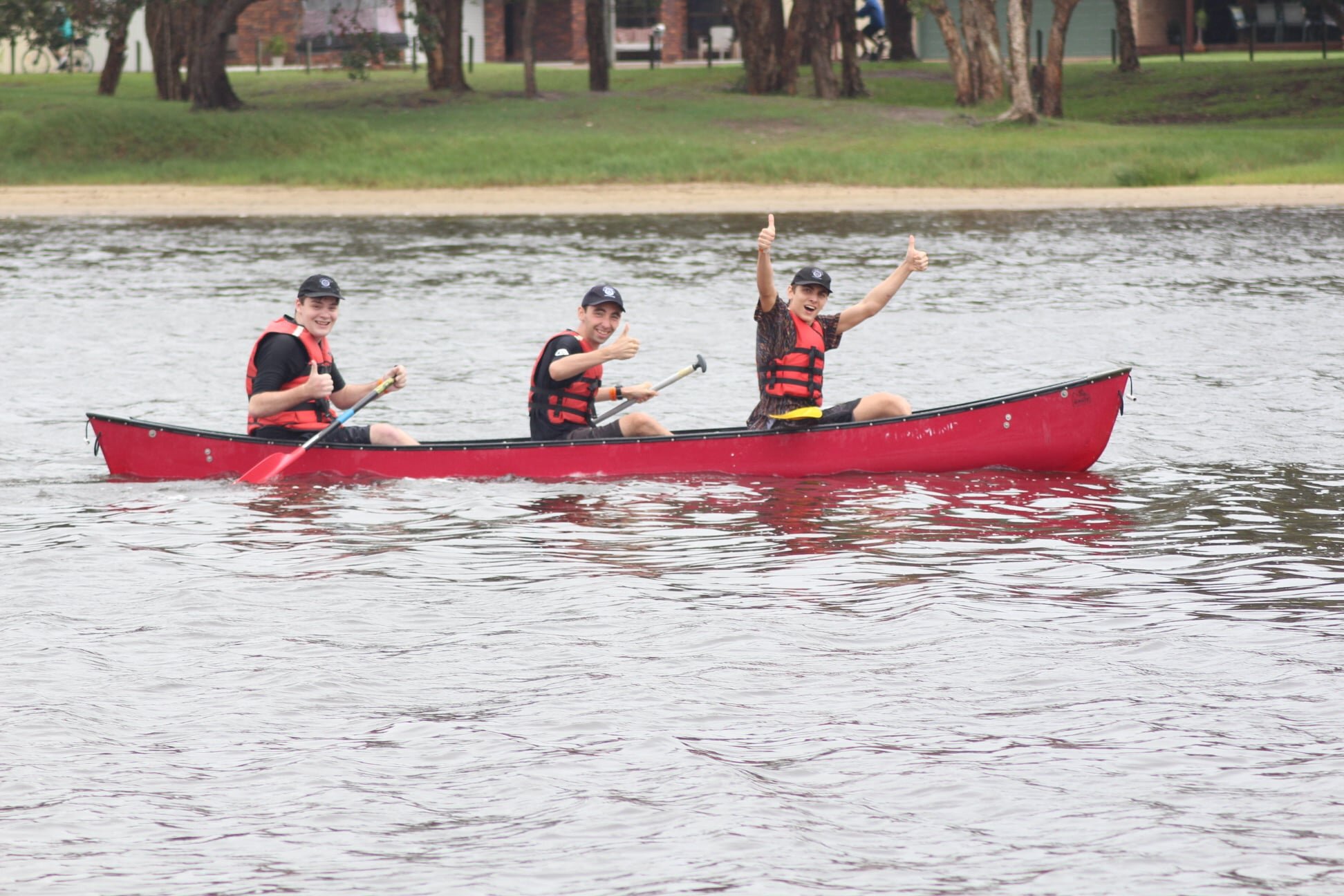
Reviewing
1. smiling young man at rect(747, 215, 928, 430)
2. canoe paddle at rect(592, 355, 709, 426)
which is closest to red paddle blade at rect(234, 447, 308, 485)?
canoe paddle at rect(592, 355, 709, 426)

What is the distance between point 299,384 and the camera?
35.3ft

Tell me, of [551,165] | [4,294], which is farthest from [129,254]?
[551,165]

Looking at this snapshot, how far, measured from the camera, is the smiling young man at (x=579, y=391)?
1054 centimetres

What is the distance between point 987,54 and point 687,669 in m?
34.1

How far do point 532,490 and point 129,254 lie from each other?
17495 mm

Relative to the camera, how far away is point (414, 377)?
16.6 metres

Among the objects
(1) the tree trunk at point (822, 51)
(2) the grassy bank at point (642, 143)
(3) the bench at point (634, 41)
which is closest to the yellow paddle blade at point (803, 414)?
(2) the grassy bank at point (642, 143)

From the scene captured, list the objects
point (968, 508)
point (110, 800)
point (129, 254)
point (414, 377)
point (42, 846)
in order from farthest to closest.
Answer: point (129, 254)
point (414, 377)
point (968, 508)
point (110, 800)
point (42, 846)

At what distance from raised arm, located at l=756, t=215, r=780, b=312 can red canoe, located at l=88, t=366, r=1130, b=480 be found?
896 mm

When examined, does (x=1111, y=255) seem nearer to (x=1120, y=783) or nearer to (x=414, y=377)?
(x=414, y=377)

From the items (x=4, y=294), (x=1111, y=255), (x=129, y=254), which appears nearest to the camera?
(x=4, y=294)

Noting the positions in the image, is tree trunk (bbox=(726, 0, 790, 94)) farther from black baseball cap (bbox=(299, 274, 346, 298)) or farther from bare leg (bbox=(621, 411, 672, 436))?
black baseball cap (bbox=(299, 274, 346, 298))

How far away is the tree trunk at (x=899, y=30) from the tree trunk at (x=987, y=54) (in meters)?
16.3

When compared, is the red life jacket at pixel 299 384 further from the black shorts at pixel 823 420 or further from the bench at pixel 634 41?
the bench at pixel 634 41
